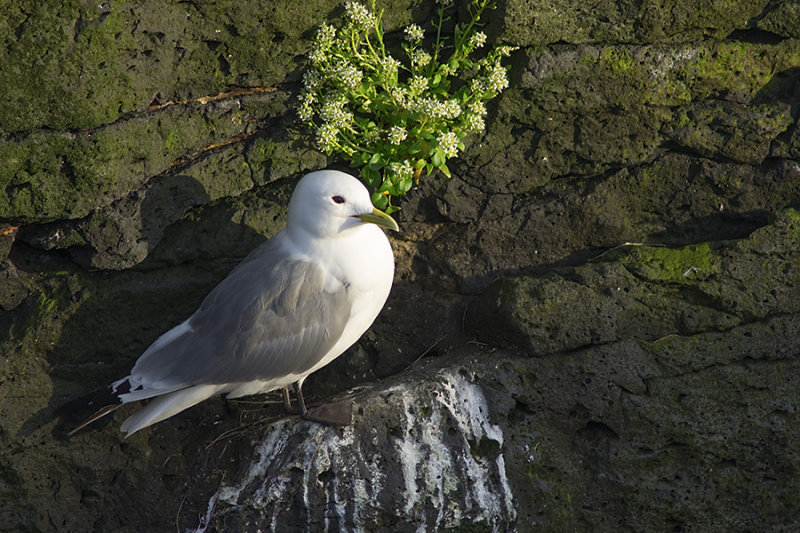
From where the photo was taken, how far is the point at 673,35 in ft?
12.9

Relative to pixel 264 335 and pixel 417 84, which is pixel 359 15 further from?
pixel 264 335

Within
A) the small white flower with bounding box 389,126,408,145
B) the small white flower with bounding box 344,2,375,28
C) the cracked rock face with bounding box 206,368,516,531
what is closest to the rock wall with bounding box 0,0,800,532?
the cracked rock face with bounding box 206,368,516,531

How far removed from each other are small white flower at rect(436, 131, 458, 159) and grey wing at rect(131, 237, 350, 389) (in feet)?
2.80

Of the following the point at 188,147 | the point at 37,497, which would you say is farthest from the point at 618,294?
the point at 37,497

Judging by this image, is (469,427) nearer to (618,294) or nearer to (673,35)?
(618,294)

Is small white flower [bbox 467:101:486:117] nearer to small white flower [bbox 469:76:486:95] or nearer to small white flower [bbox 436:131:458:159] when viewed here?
small white flower [bbox 469:76:486:95]

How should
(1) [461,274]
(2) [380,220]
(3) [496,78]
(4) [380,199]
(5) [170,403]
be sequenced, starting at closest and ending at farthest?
(2) [380,220], (5) [170,403], (3) [496,78], (4) [380,199], (1) [461,274]

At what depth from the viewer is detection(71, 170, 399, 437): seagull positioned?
11.1 ft

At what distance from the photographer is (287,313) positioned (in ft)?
11.1

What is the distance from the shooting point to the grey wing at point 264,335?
338 centimetres

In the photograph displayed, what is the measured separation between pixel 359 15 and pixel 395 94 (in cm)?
40

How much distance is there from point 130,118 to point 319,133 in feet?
2.83

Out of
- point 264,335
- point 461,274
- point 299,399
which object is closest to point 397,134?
point 461,274

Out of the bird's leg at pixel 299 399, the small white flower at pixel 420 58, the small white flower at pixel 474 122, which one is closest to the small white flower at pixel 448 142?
the small white flower at pixel 474 122
